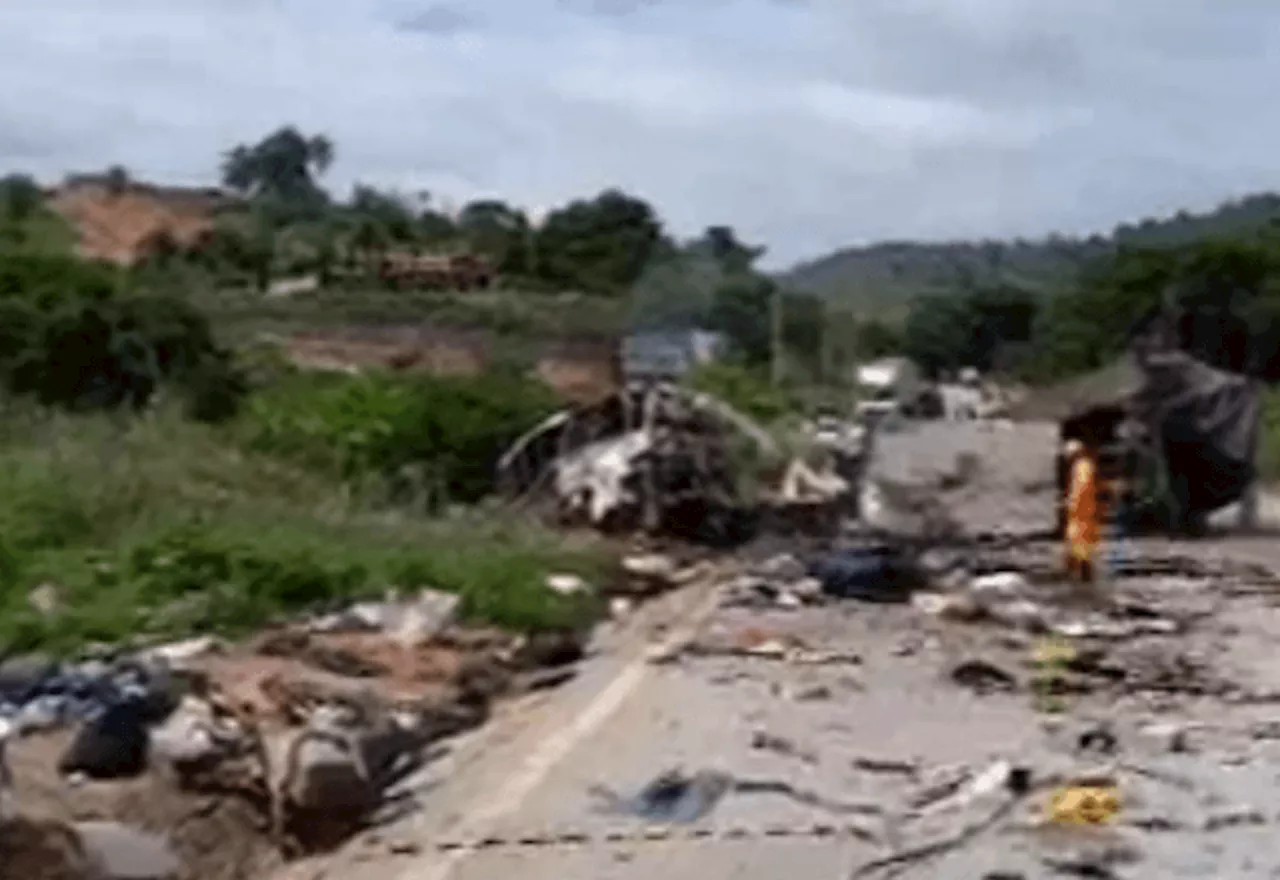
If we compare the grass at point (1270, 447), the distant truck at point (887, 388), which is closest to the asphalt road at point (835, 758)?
the grass at point (1270, 447)

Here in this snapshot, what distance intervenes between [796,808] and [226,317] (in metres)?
34.0

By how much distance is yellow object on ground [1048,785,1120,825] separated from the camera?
13.1 m

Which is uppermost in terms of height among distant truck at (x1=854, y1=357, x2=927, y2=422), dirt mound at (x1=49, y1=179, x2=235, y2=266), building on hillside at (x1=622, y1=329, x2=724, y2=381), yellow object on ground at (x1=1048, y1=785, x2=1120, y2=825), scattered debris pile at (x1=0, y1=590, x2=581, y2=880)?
dirt mound at (x1=49, y1=179, x2=235, y2=266)

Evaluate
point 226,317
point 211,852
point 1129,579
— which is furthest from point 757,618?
point 226,317

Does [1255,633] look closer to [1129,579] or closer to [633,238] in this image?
[1129,579]

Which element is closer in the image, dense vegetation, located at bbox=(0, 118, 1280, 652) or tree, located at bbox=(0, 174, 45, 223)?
dense vegetation, located at bbox=(0, 118, 1280, 652)

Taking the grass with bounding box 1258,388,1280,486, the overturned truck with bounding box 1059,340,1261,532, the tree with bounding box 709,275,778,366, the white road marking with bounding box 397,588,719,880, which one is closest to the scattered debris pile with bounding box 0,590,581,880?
the white road marking with bounding box 397,588,719,880

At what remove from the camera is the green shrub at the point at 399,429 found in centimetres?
3050

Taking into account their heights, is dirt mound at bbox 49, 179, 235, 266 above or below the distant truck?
above

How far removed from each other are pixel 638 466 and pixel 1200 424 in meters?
7.38

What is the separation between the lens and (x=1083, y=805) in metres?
13.4

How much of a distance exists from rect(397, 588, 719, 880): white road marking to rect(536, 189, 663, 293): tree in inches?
1674

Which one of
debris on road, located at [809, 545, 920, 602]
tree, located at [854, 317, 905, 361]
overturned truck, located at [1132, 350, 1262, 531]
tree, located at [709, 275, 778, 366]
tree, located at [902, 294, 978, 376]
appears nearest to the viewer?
debris on road, located at [809, 545, 920, 602]

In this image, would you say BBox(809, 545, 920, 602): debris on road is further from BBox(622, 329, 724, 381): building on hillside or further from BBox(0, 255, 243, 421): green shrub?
BBox(0, 255, 243, 421): green shrub
